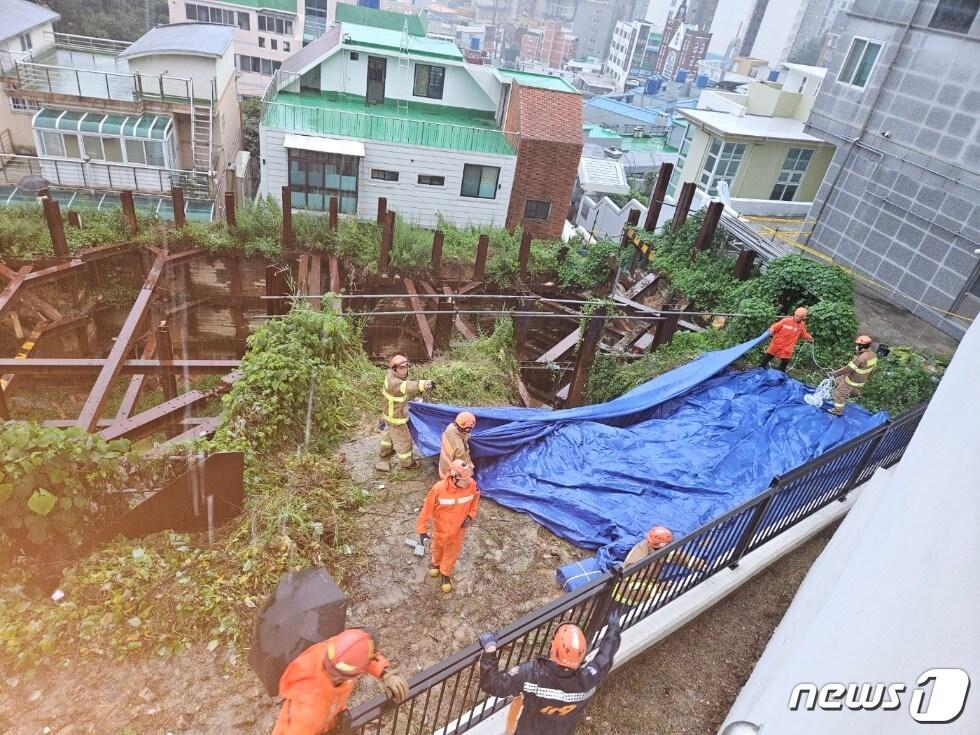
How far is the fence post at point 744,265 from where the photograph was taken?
11062mm

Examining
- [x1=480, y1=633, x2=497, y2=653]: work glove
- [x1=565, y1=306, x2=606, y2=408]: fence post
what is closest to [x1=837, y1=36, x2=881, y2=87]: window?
[x1=565, y1=306, x2=606, y2=408]: fence post

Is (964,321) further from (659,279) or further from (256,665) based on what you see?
(256,665)

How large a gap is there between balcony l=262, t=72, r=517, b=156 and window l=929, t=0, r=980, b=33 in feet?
36.6

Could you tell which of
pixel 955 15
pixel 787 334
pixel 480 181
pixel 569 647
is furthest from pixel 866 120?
pixel 569 647

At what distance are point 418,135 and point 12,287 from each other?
1174 centimetres

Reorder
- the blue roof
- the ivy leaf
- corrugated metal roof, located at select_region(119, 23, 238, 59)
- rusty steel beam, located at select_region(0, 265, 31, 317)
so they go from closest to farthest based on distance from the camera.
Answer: the ivy leaf, rusty steel beam, located at select_region(0, 265, 31, 317), corrugated metal roof, located at select_region(119, 23, 238, 59), the blue roof

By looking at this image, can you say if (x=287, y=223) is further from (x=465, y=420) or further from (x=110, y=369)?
(x=465, y=420)

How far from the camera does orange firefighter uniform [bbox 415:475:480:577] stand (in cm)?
482

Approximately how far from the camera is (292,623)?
11.9 feet

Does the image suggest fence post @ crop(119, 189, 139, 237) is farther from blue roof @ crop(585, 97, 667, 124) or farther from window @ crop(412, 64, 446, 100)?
blue roof @ crop(585, 97, 667, 124)

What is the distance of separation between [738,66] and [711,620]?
76713 millimetres

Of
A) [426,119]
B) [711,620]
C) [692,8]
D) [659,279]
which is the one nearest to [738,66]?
[692,8]

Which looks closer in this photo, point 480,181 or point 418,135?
point 418,135

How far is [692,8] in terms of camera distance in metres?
101
